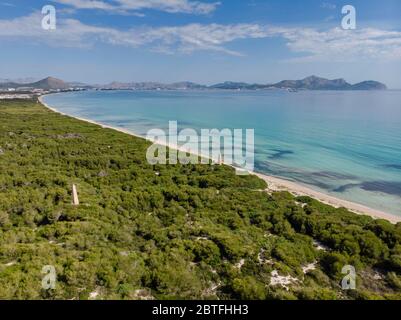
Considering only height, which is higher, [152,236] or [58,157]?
[58,157]

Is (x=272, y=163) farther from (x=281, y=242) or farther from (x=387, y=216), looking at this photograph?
(x=281, y=242)

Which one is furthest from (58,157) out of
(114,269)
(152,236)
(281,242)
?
(281,242)

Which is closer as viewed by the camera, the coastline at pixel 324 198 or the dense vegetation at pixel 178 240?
the dense vegetation at pixel 178 240

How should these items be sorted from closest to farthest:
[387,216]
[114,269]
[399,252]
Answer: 1. [114,269]
2. [399,252]
3. [387,216]

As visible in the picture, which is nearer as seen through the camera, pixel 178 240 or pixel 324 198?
pixel 178 240

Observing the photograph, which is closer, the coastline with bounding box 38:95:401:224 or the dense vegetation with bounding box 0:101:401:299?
the dense vegetation with bounding box 0:101:401:299

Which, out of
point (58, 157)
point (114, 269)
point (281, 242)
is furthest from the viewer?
point (58, 157)

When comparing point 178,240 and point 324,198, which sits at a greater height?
point 178,240
